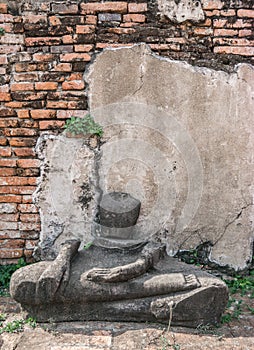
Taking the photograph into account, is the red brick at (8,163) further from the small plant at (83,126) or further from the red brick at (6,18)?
the red brick at (6,18)

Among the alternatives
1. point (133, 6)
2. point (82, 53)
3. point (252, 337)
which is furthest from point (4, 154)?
point (252, 337)

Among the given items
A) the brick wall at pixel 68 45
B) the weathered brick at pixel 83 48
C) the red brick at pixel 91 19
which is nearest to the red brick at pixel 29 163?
the brick wall at pixel 68 45

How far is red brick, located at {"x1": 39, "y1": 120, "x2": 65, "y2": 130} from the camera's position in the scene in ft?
12.2

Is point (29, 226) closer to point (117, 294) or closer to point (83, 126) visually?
point (83, 126)

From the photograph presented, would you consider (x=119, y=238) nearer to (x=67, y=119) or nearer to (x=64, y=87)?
(x=67, y=119)

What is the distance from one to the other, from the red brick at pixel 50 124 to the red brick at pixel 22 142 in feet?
0.54

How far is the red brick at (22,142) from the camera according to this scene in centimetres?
375

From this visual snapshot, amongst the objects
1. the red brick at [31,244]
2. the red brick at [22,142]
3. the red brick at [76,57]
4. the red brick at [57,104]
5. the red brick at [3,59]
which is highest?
the red brick at [76,57]

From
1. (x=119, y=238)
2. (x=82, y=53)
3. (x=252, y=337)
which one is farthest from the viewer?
(x=82, y=53)

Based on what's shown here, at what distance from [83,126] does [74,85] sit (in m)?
0.40

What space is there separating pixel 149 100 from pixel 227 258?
1.76 metres

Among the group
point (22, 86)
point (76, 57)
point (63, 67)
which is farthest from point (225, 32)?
point (22, 86)

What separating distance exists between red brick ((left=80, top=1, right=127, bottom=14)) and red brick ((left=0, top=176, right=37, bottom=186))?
5.58 ft

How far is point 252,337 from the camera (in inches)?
114
